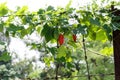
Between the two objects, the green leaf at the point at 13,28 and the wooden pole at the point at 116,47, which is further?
the wooden pole at the point at 116,47

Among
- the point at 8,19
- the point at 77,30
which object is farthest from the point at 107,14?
the point at 8,19

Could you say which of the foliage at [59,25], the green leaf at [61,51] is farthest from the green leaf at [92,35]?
the green leaf at [61,51]

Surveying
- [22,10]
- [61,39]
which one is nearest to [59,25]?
[61,39]

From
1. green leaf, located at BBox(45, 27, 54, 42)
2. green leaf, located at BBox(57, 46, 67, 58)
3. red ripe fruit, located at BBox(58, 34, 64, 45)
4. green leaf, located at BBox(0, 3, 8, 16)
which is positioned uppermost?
green leaf, located at BBox(0, 3, 8, 16)

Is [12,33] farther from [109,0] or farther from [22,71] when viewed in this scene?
[22,71]

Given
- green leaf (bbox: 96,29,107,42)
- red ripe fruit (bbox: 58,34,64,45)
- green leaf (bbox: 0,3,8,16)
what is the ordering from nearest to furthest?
green leaf (bbox: 0,3,8,16)
red ripe fruit (bbox: 58,34,64,45)
green leaf (bbox: 96,29,107,42)

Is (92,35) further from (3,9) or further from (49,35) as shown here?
(3,9)

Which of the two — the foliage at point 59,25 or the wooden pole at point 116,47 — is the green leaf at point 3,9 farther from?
the wooden pole at point 116,47

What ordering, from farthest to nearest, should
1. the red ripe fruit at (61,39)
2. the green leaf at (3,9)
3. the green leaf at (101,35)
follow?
the green leaf at (101,35) < the red ripe fruit at (61,39) < the green leaf at (3,9)

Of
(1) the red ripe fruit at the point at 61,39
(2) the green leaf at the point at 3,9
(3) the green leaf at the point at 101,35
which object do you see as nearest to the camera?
(2) the green leaf at the point at 3,9

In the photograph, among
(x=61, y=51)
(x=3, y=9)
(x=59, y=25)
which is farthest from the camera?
(x=61, y=51)

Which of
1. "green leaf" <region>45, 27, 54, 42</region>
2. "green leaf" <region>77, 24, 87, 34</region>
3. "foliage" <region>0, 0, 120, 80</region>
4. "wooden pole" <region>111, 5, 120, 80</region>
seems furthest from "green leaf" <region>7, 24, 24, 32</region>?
"wooden pole" <region>111, 5, 120, 80</region>

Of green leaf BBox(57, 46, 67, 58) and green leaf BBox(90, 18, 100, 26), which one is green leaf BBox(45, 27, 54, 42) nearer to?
green leaf BBox(57, 46, 67, 58)

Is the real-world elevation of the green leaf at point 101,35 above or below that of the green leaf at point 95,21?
below
